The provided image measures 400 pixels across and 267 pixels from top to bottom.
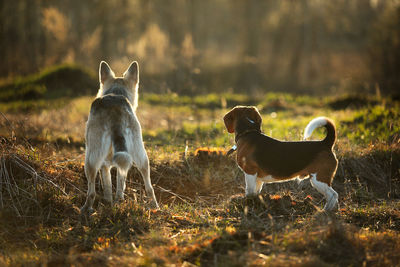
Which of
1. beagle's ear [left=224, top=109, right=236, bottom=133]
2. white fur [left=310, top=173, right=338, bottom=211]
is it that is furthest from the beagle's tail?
beagle's ear [left=224, top=109, right=236, bottom=133]

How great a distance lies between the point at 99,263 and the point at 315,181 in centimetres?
286

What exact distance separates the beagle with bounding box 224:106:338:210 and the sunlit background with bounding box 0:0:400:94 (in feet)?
36.5

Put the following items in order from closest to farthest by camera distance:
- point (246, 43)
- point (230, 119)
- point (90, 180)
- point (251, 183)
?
point (90, 180) → point (251, 183) → point (230, 119) → point (246, 43)

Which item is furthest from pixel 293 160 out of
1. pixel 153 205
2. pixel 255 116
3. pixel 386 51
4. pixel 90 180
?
pixel 386 51

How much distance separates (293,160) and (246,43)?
2461cm

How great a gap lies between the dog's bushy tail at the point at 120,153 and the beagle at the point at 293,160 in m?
1.58

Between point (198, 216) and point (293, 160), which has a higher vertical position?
point (293, 160)

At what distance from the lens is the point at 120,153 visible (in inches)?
173

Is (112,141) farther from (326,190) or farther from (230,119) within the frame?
(326,190)

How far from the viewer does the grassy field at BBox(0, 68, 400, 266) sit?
3.74 m

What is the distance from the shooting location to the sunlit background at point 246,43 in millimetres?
19750

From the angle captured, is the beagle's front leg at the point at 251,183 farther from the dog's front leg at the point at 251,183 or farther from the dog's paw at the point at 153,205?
the dog's paw at the point at 153,205

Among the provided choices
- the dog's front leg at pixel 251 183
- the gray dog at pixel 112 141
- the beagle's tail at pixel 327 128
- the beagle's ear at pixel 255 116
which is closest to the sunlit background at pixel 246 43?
the beagle's ear at pixel 255 116

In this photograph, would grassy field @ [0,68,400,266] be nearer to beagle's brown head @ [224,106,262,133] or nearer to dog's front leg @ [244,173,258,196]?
dog's front leg @ [244,173,258,196]
